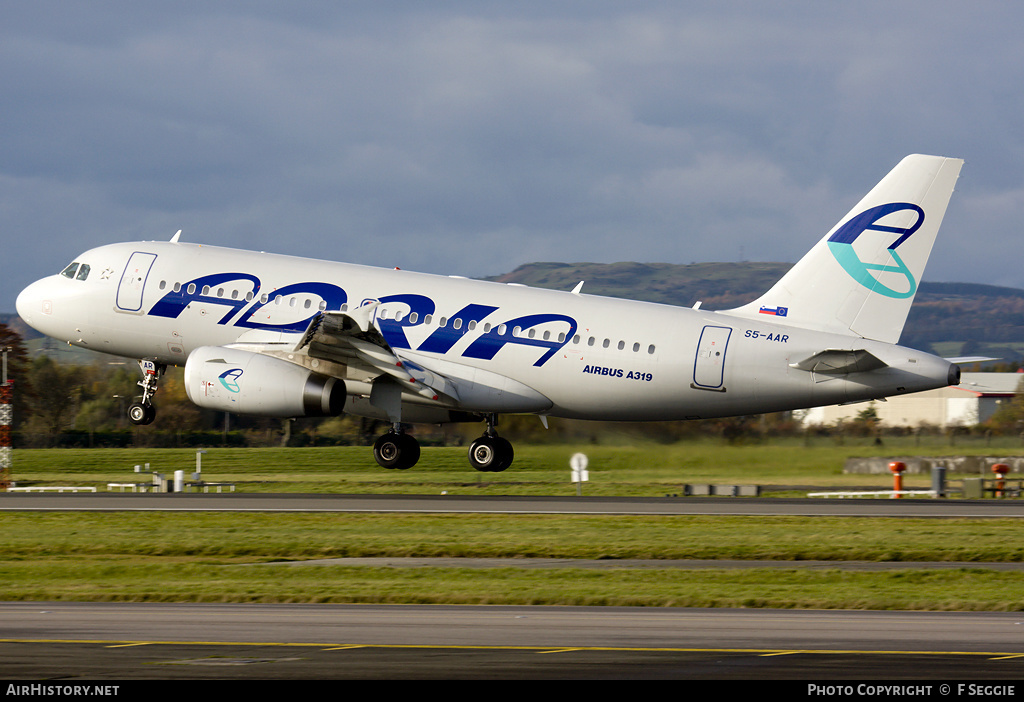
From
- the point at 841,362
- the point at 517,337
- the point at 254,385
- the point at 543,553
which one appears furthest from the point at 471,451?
the point at 543,553

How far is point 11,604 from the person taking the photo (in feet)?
66.9

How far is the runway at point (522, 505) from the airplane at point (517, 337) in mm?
2223

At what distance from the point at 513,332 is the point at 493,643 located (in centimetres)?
2246

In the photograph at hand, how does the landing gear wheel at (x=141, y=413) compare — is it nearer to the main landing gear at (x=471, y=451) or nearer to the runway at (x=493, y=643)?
the main landing gear at (x=471, y=451)

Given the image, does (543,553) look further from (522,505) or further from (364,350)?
(364,350)

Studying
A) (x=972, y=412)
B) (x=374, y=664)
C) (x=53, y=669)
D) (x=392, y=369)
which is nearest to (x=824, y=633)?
(x=374, y=664)

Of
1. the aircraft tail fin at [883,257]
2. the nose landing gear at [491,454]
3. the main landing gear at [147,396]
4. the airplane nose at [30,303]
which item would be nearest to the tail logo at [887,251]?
the aircraft tail fin at [883,257]

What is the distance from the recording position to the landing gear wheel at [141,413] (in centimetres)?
4169

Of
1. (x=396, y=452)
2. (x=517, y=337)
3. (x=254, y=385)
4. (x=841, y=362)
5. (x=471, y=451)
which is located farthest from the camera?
(x=471, y=451)

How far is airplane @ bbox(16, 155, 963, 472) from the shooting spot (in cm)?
3669

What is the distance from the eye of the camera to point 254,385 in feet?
121

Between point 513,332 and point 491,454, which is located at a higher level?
point 513,332

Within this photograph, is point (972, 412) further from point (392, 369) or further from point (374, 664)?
point (374, 664)
